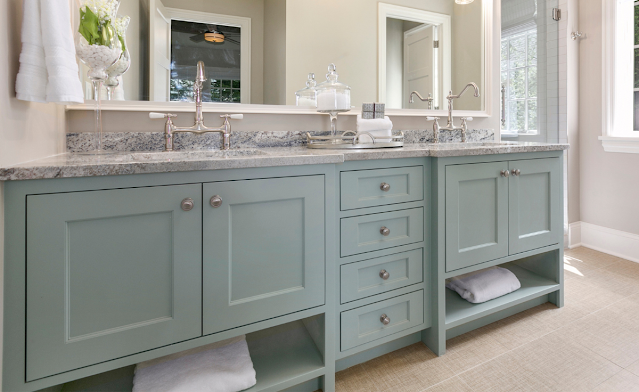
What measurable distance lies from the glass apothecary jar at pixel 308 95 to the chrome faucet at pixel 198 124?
36 centimetres

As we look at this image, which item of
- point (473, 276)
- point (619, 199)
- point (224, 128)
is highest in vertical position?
point (224, 128)

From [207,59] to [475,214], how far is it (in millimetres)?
1411

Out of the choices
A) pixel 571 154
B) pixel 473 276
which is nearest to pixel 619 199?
pixel 571 154

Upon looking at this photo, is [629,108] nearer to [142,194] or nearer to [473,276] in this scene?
[473,276]

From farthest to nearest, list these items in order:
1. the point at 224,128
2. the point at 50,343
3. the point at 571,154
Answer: the point at 571,154 → the point at 224,128 → the point at 50,343

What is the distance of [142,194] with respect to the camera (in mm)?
981

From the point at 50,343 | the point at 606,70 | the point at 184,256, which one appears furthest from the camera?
the point at 606,70

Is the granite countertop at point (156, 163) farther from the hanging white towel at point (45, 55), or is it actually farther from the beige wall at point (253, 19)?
the beige wall at point (253, 19)

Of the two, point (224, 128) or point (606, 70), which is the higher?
point (606, 70)

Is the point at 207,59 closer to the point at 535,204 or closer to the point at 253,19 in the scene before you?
the point at 253,19

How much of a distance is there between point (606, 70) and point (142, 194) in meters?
3.24

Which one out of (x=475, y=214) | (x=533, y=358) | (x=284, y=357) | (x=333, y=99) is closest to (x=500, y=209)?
(x=475, y=214)

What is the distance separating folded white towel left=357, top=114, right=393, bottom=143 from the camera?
1816 mm

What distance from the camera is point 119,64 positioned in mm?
1444
